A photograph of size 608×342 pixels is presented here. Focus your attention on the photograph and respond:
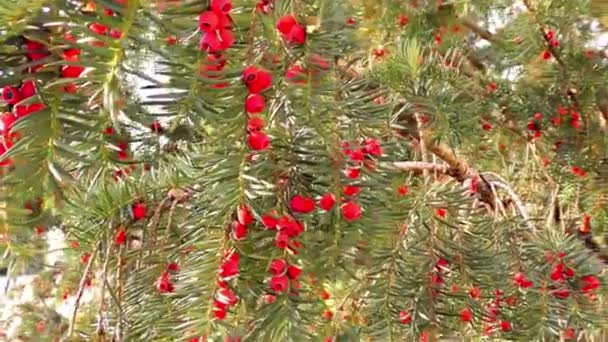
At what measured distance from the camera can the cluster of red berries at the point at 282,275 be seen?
0.39 m

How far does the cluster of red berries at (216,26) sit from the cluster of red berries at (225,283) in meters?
0.14

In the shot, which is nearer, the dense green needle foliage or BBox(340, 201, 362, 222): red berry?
the dense green needle foliage

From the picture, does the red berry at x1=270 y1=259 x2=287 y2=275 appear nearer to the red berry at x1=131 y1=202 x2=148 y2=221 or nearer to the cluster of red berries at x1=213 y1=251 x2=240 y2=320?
the cluster of red berries at x1=213 y1=251 x2=240 y2=320

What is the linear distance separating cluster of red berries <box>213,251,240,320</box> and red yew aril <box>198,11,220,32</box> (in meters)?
0.16

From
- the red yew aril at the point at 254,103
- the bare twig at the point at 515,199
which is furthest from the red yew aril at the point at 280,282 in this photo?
the bare twig at the point at 515,199

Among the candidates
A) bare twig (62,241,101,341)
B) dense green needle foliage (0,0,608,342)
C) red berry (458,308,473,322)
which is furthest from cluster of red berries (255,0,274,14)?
red berry (458,308,473,322)

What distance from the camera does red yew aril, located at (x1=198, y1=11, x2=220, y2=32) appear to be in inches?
10.0

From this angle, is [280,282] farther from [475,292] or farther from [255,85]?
[475,292]

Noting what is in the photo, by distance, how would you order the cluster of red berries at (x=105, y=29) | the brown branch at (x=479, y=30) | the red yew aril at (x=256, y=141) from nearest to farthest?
the cluster of red berries at (x=105, y=29)
the red yew aril at (x=256, y=141)
the brown branch at (x=479, y=30)


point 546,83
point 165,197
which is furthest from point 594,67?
point 165,197

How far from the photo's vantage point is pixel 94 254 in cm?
50

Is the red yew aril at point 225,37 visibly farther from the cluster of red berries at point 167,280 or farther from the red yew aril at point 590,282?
the red yew aril at point 590,282

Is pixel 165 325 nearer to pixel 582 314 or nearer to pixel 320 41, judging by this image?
pixel 320 41

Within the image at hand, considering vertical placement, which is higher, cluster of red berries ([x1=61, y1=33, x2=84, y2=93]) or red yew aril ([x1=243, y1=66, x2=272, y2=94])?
cluster of red berries ([x1=61, y1=33, x2=84, y2=93])
